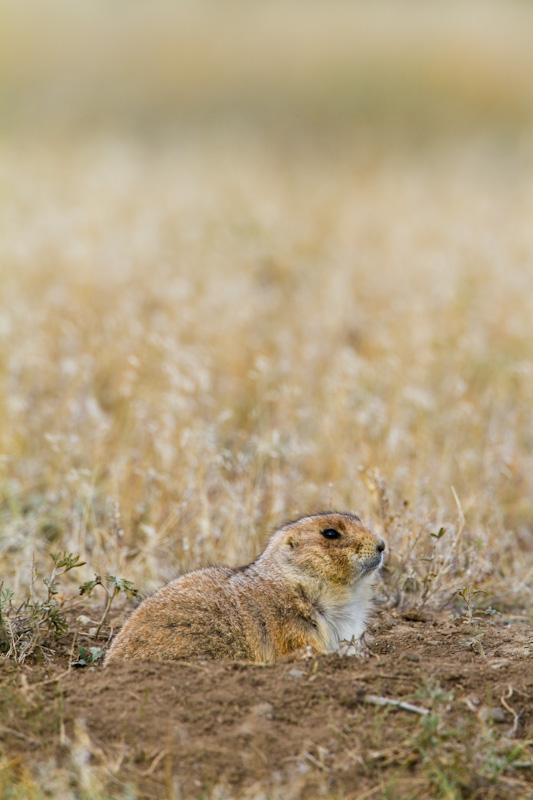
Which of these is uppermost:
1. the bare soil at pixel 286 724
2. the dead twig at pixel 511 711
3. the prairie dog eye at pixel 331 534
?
the prairie dog eye at pixel 331 534

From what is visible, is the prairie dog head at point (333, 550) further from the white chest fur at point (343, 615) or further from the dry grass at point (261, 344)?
the dry grass at point (261, 344)

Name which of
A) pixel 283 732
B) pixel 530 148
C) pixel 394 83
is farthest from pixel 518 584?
pixel 394 83

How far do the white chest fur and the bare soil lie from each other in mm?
390

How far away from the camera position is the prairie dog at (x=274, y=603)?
3.52 meters

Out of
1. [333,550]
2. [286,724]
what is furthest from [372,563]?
[286,724]

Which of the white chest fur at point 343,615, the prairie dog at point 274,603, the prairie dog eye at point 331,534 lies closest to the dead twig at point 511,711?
the prairie dog at point 274,603

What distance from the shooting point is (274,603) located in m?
3.74

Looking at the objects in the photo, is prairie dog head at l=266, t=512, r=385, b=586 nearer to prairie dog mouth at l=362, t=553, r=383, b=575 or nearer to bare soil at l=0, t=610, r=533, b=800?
prairie dog mouth at l=362, t=553, r=383, b=575

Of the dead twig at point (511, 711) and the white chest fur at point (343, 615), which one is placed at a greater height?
the dead twig at point (511, 711)

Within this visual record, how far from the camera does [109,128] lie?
1683 centimetres

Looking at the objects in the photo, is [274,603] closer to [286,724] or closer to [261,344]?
[286,724]

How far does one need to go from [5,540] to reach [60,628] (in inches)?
59.1

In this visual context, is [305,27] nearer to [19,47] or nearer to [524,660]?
[19,47]

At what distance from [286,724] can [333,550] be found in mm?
1020
